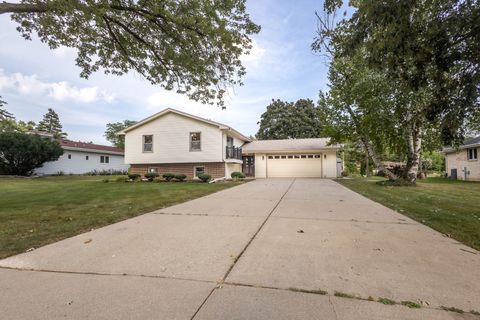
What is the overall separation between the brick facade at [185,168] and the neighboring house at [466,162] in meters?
16.0

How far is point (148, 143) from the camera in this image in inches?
778

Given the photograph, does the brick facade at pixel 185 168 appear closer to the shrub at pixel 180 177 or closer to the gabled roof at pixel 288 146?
the shrub at pixel 180 177

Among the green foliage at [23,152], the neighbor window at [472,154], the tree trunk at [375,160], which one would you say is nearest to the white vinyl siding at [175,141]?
the green foliage at [23,152]

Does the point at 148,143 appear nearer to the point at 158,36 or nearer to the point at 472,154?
the point at 158,36

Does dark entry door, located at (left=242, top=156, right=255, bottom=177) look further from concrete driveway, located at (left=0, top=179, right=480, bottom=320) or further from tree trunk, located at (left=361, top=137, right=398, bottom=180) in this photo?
concrete driveway, located at (left=0, top=179, right=480, bottom=320)

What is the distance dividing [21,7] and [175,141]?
12.9m

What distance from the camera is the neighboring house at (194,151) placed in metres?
18.5

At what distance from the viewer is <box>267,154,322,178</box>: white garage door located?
22172 millimetres

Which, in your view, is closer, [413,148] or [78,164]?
[413,148]

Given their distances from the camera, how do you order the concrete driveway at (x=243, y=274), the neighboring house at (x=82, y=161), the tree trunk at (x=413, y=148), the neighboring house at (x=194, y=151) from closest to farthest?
the concrete driveway at (x=243, y=274) → the tree trunk at (x=413, y=148) → the neighboring house at (x=194, y=151) → the neighboring house at (x=82, y=161)

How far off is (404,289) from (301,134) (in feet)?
122

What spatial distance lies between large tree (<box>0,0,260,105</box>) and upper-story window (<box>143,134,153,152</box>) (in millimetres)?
10386

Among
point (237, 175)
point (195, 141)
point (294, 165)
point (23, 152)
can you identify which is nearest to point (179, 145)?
point (195, 141)

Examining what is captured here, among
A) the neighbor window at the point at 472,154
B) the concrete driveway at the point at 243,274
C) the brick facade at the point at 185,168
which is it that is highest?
the neighbor window at the point at 472,154
